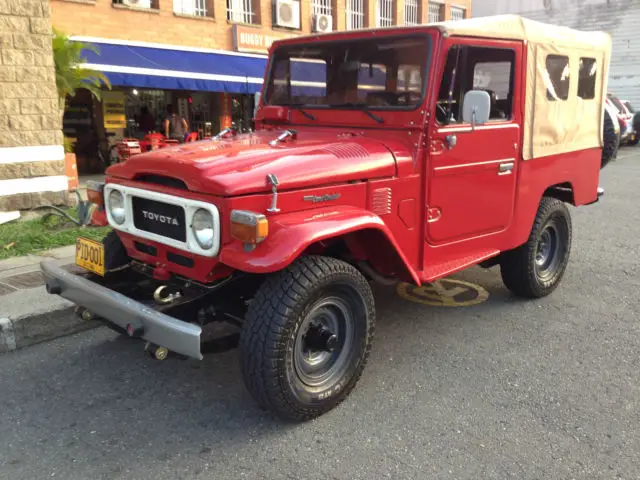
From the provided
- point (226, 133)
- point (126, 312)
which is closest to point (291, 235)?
point (126, 312)

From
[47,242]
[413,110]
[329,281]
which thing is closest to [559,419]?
[329,281]

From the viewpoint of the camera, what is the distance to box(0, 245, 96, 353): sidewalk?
3984mm

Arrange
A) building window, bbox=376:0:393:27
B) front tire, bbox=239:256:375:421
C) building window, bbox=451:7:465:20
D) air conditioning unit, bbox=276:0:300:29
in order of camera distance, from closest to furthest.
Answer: front tire, bbox=239:256:375:421 < air conditioning unit, bbox=276:0:300:29 < building window, bbox=376:0:393:27 < building window, bbox=451:7:465:20

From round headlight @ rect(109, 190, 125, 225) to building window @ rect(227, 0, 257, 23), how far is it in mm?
13322

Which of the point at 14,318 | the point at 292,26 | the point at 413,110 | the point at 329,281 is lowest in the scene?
the point at 14,318

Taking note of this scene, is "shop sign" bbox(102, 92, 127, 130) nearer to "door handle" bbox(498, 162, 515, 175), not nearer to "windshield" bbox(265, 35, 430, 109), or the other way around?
"windshield" bbox(265, 35, 430, 109)

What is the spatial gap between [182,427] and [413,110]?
232 centimetres

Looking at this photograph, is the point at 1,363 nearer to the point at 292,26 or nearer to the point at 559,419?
the point at 559,419

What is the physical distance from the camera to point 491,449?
285 cm

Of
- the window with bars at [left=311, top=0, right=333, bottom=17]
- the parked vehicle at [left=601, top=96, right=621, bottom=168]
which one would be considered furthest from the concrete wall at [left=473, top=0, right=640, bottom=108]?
the parked vehicle at [left=601, top=96, right=621, bottom=168]

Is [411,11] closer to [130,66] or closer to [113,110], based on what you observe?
[113,110]

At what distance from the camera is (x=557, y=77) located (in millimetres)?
4582

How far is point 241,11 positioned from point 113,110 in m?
4.60

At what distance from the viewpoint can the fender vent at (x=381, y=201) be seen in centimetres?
339
